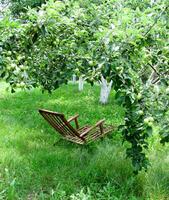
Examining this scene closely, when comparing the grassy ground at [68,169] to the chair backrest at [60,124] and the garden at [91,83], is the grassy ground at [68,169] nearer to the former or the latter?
the garden at [91,83]

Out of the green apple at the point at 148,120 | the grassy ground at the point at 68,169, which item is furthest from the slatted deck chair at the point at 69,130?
the green apple at the point at 148,120

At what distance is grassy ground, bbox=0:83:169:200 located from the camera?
144 inches

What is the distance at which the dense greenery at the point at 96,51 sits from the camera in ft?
10.1

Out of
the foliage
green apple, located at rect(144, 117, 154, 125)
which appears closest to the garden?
green apple, located at rect(144, 117, 154, 125)

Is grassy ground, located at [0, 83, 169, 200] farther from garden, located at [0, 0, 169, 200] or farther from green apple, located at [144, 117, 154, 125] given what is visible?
green apple, located at [144, 117, 154, 125]

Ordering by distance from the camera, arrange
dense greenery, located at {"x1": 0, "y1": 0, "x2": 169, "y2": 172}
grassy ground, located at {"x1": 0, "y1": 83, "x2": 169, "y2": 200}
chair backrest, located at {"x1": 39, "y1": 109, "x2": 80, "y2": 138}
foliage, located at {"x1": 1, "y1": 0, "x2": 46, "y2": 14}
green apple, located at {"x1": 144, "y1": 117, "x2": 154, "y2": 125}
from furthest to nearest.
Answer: foliage, located at {"x1": 1, "y1": 0, "x2": 46, "y2": 14} → chair backrest, located at {"x1": 39, "y1": 109, "x2": 80, "y2": 138} → grassy ground, located at {"x1": 0, "y1": 83, "x2": 169, "y2": 200} → dense greenery, located at {"x1": 0, "y1": 0, "x2": 169, "y2": 172} → green apple, located at {"x1": 144, "y1": 117, "x2": 154, "y2": 125}

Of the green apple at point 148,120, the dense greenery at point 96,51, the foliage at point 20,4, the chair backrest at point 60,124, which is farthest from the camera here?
the foliage at point 20,4

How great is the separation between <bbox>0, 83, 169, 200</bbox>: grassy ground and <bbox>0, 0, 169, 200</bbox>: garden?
12mm

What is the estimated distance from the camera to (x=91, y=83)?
11.5ft

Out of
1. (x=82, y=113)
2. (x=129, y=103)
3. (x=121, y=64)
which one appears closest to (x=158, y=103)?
(x=129, y=103)

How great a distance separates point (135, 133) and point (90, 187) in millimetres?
802

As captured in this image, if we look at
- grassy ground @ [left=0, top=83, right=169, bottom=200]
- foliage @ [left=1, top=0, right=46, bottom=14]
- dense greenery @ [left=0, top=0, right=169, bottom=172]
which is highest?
dense greenery @ [left=0, top=0, right=169, bottom=172]

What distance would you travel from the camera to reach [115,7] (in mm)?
4539

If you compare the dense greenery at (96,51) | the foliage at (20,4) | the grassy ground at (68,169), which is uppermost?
the dense greenery at (96,51)
